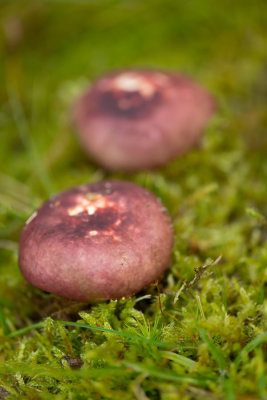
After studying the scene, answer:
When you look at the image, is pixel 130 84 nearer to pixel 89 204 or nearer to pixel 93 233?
pixel 89 204

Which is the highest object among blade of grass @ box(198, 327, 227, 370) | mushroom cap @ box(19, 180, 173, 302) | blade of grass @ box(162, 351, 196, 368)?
mushroom cap @ box(19, 180, 173, 302)

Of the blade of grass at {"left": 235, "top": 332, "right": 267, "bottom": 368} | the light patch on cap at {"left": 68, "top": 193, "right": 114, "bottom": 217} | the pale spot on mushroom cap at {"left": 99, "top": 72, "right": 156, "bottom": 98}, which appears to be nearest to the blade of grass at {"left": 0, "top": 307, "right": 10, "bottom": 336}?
the light patch on cap at {"left": 68, "top": 193, "right": 114, "bottom": 217}

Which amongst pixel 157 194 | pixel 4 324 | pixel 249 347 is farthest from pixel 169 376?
pixel 157 194

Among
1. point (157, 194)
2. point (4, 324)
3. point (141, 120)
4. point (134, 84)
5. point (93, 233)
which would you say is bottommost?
point (4, 324)

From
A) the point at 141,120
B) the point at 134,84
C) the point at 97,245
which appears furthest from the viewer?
the point at 134,84

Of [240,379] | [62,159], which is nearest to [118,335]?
[240,379]

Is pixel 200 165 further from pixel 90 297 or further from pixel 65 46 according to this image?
pixel 65 46

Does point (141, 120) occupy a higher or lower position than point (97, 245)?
higher

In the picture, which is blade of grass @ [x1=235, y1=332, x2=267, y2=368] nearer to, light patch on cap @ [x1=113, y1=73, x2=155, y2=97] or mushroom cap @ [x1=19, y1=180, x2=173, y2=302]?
mushroom cap @ [x1=19, y1=180, x2=173, y2=302]
